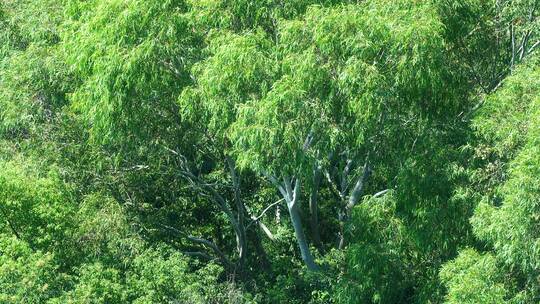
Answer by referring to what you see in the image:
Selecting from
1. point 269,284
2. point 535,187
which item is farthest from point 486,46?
point 269,284

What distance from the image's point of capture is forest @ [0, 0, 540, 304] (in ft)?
54.1

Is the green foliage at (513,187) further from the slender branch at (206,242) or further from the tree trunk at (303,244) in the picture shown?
the slender branch at (206,242)

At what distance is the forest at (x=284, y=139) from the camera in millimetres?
16500

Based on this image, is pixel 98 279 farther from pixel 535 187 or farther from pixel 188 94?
pixel 535 187

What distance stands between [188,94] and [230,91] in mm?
868

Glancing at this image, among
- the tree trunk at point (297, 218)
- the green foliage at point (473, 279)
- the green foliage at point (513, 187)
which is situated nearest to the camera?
the green foliage at point (513, 187)

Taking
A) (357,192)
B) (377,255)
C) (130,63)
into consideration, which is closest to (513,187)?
(377,255)

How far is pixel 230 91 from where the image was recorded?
55.8 feet

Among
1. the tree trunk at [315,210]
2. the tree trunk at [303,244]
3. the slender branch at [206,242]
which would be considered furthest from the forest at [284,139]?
the tree trunk at [315,210]

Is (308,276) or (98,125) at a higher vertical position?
(98,125)

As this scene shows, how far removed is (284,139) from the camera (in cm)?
1642

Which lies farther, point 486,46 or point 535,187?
point 486,46

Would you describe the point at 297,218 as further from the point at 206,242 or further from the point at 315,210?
the point at 206,242

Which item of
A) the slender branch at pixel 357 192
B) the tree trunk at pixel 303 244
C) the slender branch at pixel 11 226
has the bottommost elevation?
the tree trunk at pixel 303 244
